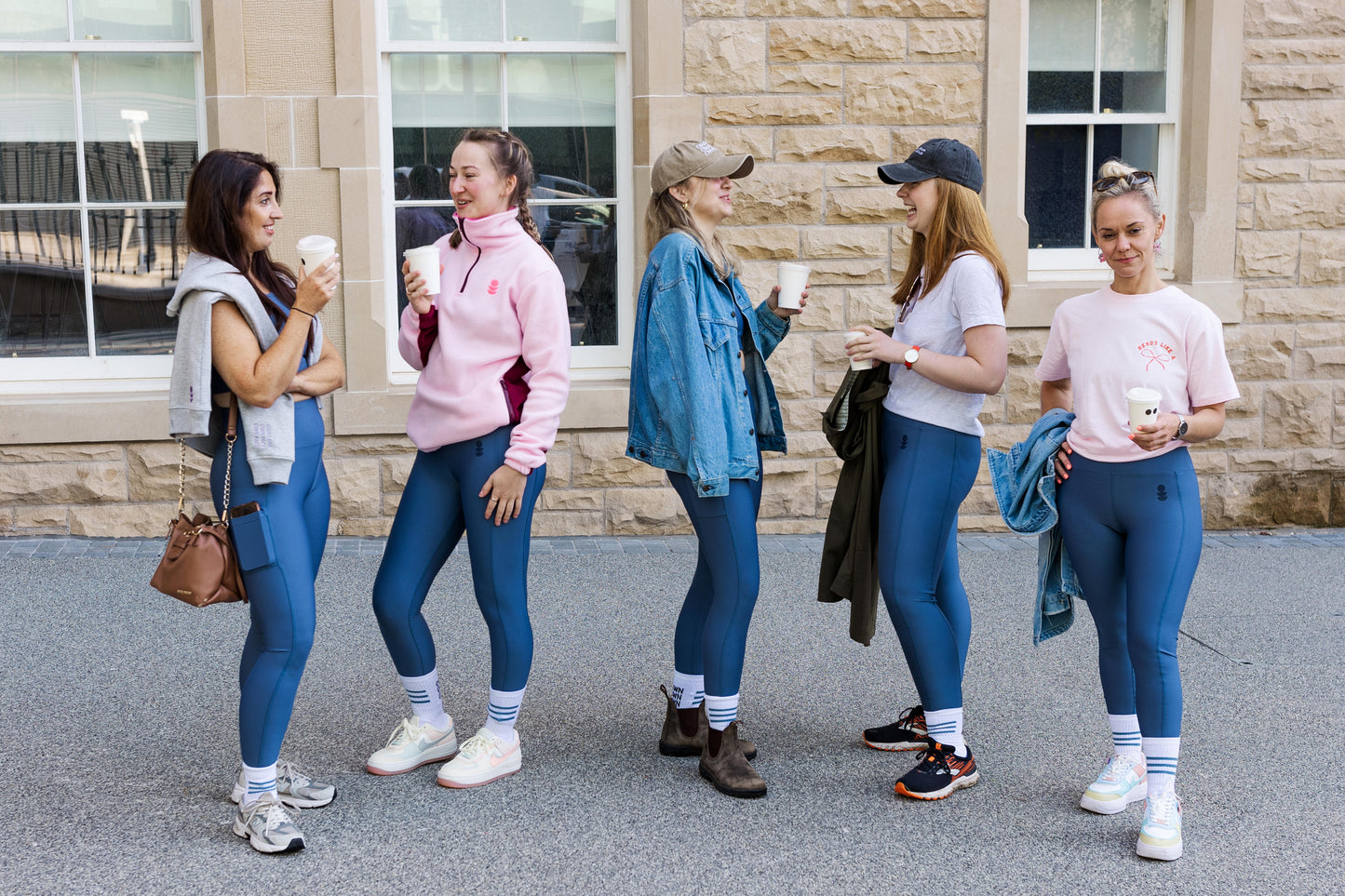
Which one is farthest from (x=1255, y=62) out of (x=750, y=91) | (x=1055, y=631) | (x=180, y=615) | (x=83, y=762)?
(x=83, y=762)

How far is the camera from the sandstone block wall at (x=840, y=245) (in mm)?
6660

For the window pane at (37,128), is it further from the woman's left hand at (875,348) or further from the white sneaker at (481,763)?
the woman's left hand at (875,348)

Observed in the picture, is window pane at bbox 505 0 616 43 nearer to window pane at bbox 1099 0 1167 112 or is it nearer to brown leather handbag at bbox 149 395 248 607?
window pane at bbox 1099 0 1167 112

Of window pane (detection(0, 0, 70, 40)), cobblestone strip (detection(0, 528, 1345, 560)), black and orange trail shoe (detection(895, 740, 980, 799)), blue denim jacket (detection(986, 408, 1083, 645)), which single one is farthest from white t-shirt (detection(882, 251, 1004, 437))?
window pane (detection(0, 0, 70, 40))

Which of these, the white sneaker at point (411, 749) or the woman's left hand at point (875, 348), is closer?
the woman's left hand at point (875, 348)

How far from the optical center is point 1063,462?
11.9ft

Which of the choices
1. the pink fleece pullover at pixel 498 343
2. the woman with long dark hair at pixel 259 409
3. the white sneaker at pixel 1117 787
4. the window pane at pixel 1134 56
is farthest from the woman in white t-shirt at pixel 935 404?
the window pane at pixel 1134 56

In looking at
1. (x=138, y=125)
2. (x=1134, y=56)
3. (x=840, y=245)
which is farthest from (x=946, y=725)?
(x=138, y=125)

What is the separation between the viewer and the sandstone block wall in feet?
21.9

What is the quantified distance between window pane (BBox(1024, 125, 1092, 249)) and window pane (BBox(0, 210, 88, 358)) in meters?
5.23

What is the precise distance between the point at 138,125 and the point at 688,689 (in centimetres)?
461

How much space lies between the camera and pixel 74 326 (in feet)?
22.6

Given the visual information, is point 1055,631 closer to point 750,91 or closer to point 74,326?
point 750,91

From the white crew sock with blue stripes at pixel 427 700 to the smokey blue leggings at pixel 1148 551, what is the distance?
6.51ft
